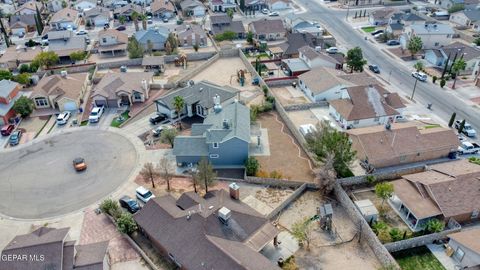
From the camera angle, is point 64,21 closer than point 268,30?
No

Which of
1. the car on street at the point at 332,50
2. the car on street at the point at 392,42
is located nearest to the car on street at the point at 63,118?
the car on street at the point at 332,50

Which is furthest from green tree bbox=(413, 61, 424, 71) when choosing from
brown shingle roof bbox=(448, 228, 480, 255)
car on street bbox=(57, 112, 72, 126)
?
car on street bbox=(57, 112, 72, 126)

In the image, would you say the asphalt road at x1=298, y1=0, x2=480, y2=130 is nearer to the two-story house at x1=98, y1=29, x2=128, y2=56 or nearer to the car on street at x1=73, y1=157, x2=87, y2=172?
the two-story house at x1=98, y1=29, x2=128, y2=56

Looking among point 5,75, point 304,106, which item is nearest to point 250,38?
point 304,106

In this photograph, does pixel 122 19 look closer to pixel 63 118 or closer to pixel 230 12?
pixel 230 12

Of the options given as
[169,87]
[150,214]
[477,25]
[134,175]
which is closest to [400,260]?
[150,214]
